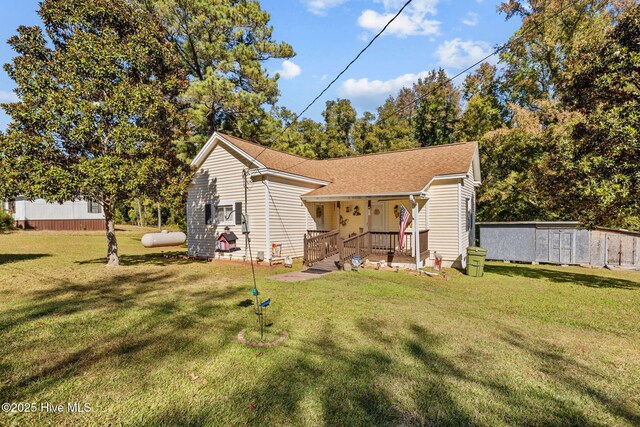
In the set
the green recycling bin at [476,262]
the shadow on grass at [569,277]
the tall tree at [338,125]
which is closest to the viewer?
the shadow on grass at [569,277]

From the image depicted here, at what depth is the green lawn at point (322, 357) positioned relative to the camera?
3080 millimetres

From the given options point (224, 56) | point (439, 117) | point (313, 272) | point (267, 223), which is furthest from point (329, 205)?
point (439, 117)

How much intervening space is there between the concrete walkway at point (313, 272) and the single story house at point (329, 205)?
0.39 meters

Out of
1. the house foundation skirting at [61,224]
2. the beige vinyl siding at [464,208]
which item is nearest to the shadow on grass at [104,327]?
the beige vinyl siding at [464,208]

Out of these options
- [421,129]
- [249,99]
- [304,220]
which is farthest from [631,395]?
[421,129]

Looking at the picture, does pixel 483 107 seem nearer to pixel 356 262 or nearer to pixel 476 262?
pixel 476 262

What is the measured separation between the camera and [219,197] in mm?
13953

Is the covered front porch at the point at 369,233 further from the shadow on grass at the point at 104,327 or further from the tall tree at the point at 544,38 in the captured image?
the tall tree at the point at 544,38

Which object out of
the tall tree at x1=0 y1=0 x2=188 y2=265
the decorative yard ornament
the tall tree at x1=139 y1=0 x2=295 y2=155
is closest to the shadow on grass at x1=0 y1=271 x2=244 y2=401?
the tall tree at x1=0 y1=0 x2=188 y2=265

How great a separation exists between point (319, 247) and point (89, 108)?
9340 mm

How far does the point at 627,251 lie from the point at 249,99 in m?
22.0

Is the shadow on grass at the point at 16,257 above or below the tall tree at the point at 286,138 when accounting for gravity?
below

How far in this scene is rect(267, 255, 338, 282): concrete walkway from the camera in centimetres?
991

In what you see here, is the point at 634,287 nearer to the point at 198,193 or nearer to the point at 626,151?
the point at 626,151
